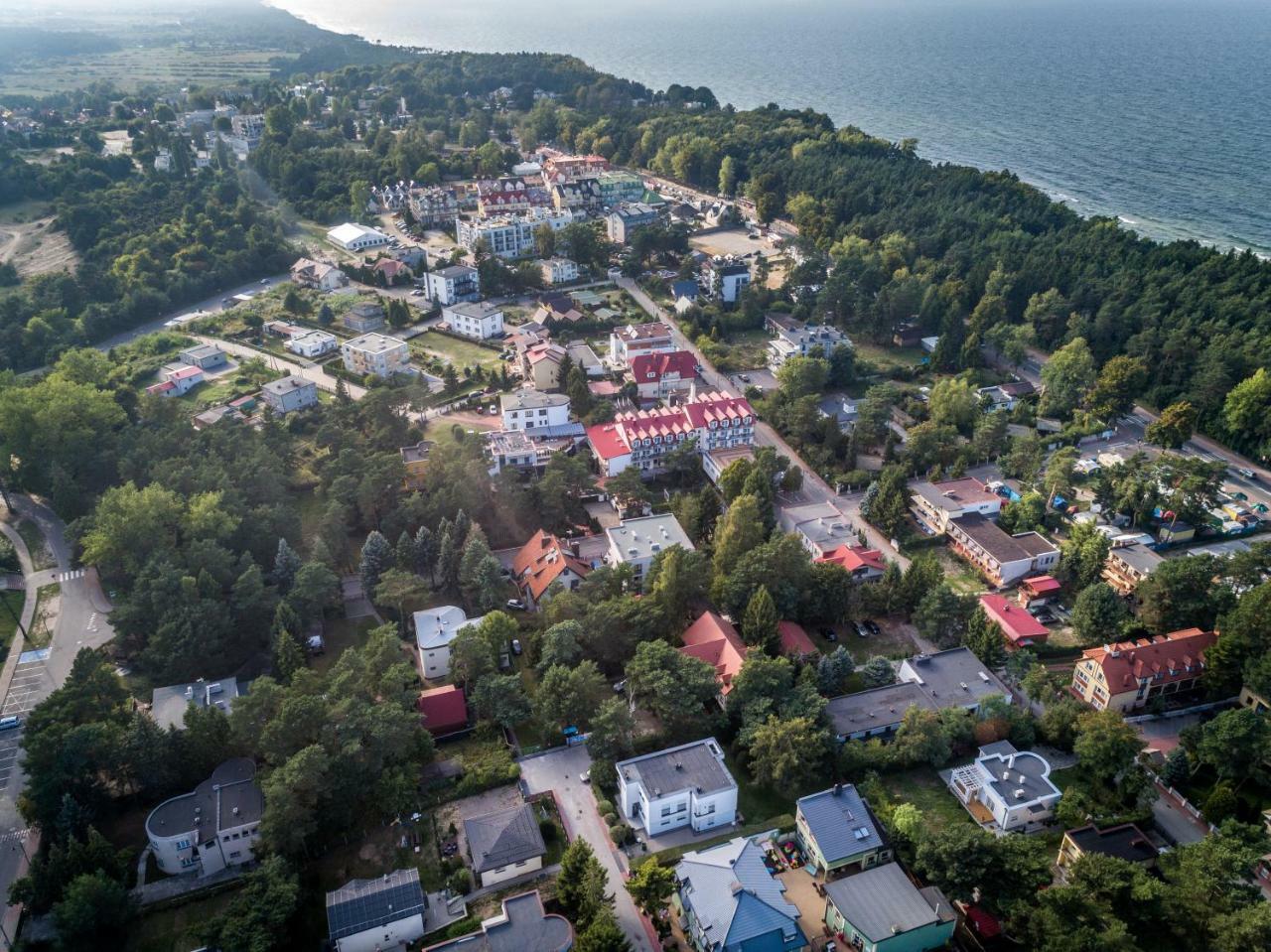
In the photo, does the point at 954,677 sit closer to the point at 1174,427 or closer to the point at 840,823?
the point at 840,823

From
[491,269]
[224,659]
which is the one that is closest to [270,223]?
[491,269]

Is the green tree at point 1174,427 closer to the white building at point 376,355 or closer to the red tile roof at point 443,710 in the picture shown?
the red tile roof at point 443,710

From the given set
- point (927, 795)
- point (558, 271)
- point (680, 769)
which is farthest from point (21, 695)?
point (558, 271)

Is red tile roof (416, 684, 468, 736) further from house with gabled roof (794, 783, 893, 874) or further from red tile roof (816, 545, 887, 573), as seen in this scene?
red tile roof (816, 545, 887, 573)

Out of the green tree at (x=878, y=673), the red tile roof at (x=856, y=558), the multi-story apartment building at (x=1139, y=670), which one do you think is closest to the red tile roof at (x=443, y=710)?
the green tree at (x=878, y=673)

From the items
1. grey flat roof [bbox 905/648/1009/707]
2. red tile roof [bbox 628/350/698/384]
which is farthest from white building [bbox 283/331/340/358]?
grey flat roof [bbox 905/648/1009/707]
